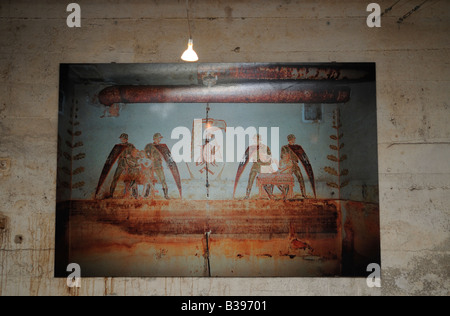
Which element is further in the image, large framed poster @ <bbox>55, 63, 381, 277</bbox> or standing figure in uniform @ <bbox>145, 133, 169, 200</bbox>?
standing figure in uniform @ <bbox>145, 133, 169, 200</bbox>

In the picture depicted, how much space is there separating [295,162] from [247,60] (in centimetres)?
154

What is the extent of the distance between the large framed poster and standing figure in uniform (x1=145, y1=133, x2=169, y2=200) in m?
0.01

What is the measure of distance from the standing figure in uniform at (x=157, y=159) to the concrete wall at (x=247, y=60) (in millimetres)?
1098

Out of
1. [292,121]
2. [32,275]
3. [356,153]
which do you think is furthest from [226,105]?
[32,275]

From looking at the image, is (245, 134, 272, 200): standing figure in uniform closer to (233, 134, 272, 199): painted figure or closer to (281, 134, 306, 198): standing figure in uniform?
(233, 134, 272, 199): painted figure

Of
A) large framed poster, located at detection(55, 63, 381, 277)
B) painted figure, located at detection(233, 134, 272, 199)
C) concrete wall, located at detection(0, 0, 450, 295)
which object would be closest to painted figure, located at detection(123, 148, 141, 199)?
large framed poster, located at detection(55, 63, 381, 277)

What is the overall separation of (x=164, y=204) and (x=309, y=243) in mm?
2084

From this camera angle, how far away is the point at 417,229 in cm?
343

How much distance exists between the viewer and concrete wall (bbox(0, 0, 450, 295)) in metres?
3.42

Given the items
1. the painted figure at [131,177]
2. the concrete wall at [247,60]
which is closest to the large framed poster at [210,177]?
the painted figure at [131,177]

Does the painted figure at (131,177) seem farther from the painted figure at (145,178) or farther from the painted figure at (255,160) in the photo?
the painted figure at (255,160)
